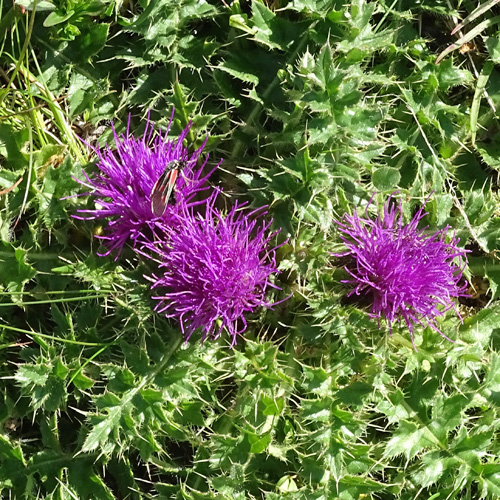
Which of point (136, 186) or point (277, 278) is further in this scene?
point (277, 278)

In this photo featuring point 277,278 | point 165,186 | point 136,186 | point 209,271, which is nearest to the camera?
point 165,186

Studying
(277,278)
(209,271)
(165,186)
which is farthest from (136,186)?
(277,278)


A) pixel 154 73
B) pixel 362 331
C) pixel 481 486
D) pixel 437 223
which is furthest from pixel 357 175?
pixel 481 486

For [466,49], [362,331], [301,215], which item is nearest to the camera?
[301,215]

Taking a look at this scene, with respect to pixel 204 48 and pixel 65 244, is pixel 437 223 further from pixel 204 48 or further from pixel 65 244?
pixel 65 244

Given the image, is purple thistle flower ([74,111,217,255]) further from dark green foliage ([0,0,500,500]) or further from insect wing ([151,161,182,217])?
dark green foliage ([0,0,500,500])

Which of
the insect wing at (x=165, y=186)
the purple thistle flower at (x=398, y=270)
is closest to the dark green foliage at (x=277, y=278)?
the purple thistle flower at (x=398, y=270)

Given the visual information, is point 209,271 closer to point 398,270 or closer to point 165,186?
point 165,186

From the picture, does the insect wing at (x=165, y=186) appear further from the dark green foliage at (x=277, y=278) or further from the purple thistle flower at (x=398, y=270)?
the purple thistle flower at (x=398, y=270)

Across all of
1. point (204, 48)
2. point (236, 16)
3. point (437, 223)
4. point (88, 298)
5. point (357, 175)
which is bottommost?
point (88, 298)
